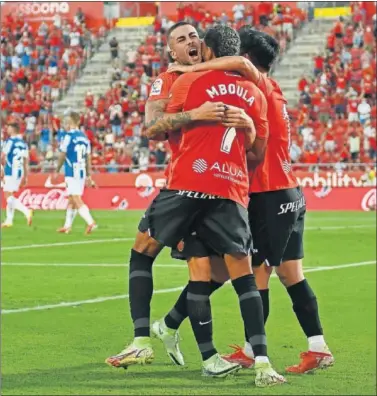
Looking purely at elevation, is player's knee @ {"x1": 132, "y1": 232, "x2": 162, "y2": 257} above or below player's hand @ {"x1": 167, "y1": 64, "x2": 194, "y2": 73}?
below

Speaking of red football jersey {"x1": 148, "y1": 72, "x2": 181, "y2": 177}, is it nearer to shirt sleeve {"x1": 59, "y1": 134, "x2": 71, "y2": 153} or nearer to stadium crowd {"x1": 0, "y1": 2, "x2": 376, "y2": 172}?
shirt sleeve {"x1": 59, "y1": 134, "x2": 71, "y2": 153}

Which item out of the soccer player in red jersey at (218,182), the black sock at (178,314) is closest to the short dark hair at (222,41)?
the soccer player in red jersey at (218,182)

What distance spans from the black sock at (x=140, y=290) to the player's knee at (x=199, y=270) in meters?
0.36

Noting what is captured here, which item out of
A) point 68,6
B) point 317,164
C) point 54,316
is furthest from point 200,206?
point 68,6

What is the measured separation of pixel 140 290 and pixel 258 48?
1.82 metres

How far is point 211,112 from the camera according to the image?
24.5 feet

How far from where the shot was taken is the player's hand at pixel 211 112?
7.48 m

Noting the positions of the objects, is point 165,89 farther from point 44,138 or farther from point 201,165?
point 44,138

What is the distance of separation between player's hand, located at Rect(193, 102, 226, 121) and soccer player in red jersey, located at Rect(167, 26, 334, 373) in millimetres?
565

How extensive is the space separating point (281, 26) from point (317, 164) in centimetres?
995

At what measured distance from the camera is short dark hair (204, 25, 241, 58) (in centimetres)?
763

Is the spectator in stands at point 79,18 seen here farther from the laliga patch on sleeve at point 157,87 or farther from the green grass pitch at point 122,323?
the laliga patch on sleeve at point 157,87

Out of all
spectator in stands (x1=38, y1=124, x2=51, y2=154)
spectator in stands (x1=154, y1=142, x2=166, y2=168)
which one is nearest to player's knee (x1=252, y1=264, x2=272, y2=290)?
spectator in stands (x1=154, y1=142, x2=166, y2=168)

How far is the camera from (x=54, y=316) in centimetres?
1122
